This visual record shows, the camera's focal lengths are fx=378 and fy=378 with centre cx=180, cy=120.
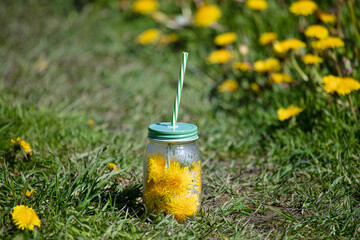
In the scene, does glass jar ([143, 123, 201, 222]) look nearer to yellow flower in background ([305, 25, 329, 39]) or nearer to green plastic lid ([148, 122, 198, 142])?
green plastic lid ([148, 122, 198, 142])

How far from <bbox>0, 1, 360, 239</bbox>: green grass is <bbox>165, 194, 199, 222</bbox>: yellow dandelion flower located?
43 millimetres

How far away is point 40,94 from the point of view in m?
3.02

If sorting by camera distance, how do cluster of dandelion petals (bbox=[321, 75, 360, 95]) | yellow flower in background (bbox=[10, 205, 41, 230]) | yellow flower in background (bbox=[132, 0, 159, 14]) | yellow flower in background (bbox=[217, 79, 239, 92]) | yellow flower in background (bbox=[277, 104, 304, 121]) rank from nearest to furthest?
yellow flower in background (bbox=[10, 205, 41, 230])
cluster of dandelion petals (bbox=[321, 75, 360, 95])
yellow flower in background (bbox=[277, 104, 304, 121])
yellow flower in background (bbox=[217, 79, 239, 92])
yellow flower in background (bbox=[132, 0, 159, 14])

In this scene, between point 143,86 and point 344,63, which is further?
point 143,86

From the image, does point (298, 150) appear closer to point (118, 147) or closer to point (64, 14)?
point (118, 147)

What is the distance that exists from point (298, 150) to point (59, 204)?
142 cm

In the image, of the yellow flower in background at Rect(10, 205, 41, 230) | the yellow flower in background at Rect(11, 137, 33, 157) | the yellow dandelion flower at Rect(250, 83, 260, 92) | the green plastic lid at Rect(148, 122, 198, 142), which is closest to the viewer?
the yellow flower in background at Rect(10, 205, 41, 230)

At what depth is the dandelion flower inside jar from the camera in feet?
5.30

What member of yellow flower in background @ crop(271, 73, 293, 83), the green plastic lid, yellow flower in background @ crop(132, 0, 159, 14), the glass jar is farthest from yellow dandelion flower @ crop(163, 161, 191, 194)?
yellow flower in background @ crop(132, 0, 159, 14)

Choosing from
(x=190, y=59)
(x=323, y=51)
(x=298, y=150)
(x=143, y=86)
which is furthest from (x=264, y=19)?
(x=298, y=150)

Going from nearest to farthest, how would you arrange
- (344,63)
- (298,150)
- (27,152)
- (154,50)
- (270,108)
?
(27,152)
(298,150)
(344,63)
(270,108)
(154,50)

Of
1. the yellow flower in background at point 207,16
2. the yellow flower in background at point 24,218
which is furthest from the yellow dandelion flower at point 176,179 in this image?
the yellow flower in background at point 207,16

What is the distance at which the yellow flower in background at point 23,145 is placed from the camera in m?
1.99

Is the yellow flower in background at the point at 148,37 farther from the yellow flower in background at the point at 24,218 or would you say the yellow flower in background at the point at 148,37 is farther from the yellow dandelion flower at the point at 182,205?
the yellow flower in background at the point at 24,218
